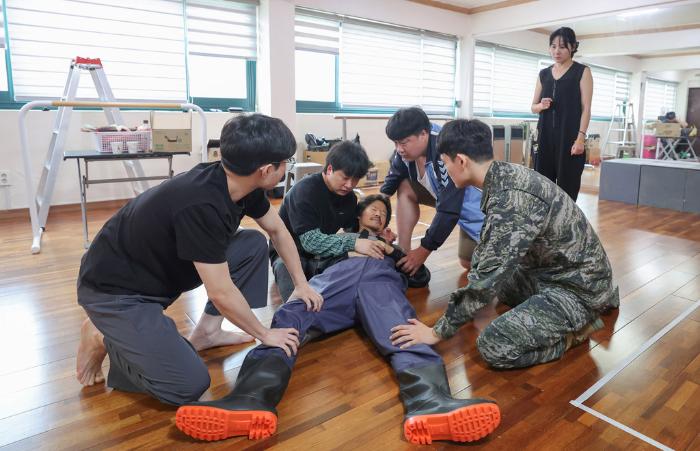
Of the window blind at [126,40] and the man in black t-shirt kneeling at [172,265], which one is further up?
the window blind at [126,40]

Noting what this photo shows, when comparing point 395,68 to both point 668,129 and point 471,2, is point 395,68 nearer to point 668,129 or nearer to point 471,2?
point 471,2

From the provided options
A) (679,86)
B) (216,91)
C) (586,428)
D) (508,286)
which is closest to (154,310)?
(586,428)

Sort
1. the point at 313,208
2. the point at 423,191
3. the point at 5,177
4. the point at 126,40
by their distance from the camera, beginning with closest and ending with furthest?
the point at 313,208
the point at 423,191
the point at 5,177
the point at 126,40

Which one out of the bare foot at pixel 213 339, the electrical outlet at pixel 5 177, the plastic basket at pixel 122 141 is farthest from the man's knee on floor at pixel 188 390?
the electrical outlet at pixel 5 177

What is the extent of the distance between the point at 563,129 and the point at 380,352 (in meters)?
2.22

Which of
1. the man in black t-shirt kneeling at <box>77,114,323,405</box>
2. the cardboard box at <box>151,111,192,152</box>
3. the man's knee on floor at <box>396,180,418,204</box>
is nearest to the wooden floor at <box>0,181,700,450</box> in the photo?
the man in black t-shirt kneeling at <box>77,114,323,405</box>

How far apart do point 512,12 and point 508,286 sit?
531 centimetres

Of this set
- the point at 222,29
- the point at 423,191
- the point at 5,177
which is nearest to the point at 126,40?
the point at 222,29

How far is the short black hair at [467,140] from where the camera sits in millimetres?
1535

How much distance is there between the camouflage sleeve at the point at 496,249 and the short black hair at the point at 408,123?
0.73 meters

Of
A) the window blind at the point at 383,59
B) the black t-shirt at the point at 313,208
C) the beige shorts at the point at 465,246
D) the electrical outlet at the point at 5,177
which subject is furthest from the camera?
the window blind at the point at 383,59

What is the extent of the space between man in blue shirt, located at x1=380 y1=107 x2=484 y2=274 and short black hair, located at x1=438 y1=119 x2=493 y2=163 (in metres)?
0.59

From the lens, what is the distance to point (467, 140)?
5.04ft

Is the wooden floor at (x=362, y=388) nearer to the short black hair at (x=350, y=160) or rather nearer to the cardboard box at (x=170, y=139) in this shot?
the short black hair at (x=350, y=160)
